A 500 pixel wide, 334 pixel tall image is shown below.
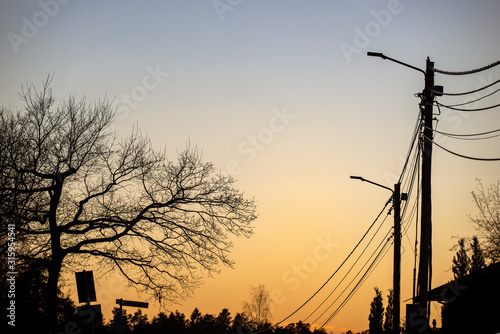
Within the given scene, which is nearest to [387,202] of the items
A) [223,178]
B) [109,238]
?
[223,178]

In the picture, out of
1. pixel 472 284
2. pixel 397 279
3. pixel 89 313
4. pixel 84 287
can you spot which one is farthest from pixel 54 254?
pixel 472 284

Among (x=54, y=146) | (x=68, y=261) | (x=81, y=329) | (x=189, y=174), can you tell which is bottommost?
(x=81, y=329)

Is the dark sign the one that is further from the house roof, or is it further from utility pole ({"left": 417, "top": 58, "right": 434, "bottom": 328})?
the house roof

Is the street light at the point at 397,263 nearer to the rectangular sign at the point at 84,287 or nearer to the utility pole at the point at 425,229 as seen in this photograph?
the utility pole at the point at 425,229

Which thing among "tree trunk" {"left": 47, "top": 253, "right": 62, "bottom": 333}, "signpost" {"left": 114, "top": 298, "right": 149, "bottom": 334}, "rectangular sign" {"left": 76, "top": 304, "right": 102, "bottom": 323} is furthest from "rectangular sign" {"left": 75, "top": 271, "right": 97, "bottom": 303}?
"tree trunk" {"left": 47, "top": 253, "right": 62, "bottom": 333}

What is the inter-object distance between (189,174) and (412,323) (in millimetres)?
12690

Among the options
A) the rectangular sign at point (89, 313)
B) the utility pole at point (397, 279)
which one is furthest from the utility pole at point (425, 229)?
the rectangular sign at point (89, 313)

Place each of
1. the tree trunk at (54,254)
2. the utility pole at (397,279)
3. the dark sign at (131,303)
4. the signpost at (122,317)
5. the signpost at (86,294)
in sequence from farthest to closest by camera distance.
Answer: the tree trunk at (54,254) → the utility pole at (397,279) → the dark sign at (131,303) → the signpost at (122,317) → the signpost at (86,294)

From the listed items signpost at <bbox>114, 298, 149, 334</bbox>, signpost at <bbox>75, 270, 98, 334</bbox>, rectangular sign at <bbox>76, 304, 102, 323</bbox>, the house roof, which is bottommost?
the house roof

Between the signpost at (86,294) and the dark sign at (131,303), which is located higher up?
the signpost at (86,294)

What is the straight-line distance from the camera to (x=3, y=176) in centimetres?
2041

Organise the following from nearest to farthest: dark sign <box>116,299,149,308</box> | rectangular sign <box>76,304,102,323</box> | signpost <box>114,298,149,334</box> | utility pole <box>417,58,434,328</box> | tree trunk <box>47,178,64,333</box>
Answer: utility pole <box>417,58,434,328</box> < rectangular sign <box>76,304,102,323</box> < signpost <box>114,298,149,334</box> < dark sign <box>116,299,149,308</box> < tree trunk <box>47,178,64,333</box>

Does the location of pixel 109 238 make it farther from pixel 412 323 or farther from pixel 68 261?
pixel 412 323

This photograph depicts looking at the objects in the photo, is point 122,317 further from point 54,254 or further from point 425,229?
point 425,229
